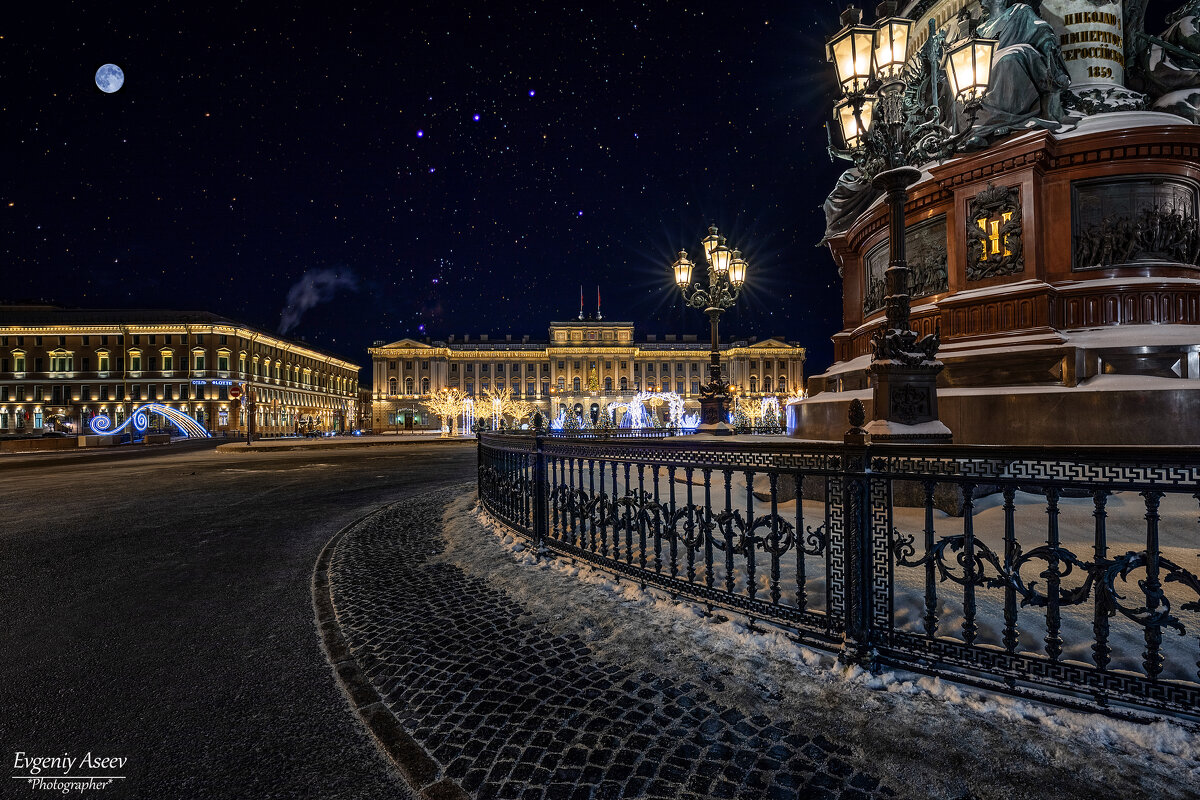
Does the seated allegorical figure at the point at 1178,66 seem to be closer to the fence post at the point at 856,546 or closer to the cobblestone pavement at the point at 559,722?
the fence post at the point at 856,546

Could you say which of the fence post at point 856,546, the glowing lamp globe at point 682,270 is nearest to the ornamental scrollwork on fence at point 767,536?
the fence post at point 856,546

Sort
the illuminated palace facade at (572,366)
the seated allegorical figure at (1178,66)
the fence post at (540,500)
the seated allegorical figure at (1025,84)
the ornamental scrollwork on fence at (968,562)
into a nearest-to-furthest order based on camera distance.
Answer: the ornamental scrollwork on fence at (968,562)
the fence post at (540,500)
the seated allegorical figure at (1025,84)
the seated allegorical figure at (1178,66)
the illuminated palace facade at (572,366)

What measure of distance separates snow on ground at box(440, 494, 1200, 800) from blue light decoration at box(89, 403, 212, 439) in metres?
51.4

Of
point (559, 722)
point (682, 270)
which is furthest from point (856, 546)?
point (682, 270)

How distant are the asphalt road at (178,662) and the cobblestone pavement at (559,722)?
1.18ft

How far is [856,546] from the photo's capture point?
3.05 m

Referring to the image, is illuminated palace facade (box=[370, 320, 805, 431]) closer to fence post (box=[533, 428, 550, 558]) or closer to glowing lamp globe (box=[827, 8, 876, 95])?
glowing lamp globe (box=[827, 8, 876, 95])

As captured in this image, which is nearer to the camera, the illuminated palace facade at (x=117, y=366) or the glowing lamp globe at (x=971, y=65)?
the glowing lamp globe at (x=971, y=65)

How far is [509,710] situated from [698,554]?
2.92 meters

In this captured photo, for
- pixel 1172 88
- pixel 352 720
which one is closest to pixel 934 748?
pixel 352 720

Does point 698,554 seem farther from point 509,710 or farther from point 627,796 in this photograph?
point 627,796

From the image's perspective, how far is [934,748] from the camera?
7.29 feet

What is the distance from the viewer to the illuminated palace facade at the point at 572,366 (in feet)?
293

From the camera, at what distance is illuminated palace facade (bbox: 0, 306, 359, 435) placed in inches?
2490
